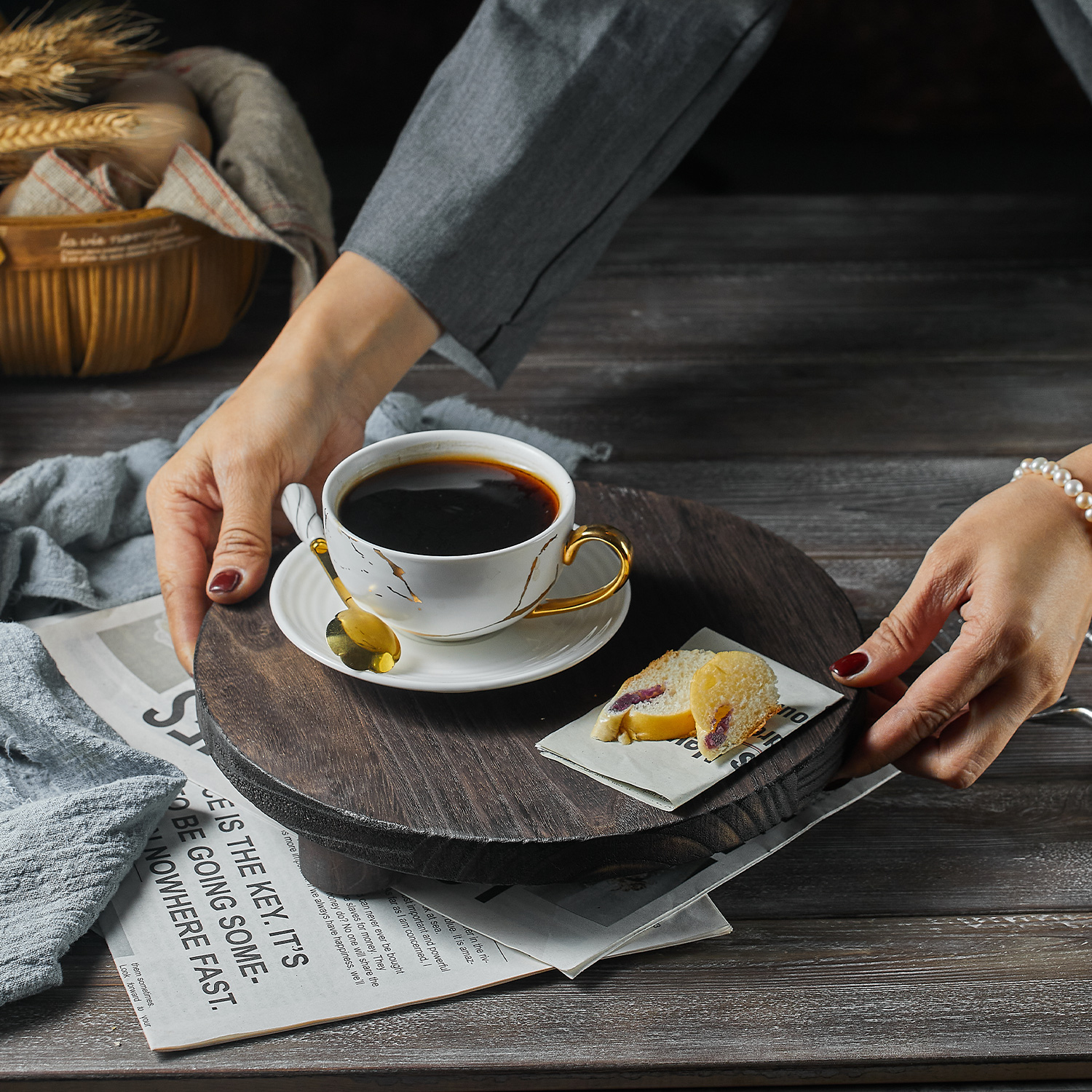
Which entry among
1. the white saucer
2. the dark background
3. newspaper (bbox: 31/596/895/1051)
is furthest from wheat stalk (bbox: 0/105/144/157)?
the dark background

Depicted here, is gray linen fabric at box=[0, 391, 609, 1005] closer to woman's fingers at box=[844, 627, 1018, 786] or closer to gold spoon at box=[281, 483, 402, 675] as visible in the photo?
gold spoon at box=[281, 483, 402, 675]

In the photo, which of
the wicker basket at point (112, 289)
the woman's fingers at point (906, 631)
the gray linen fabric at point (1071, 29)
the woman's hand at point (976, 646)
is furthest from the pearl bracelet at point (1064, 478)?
the wicker basket at point (112, 289)

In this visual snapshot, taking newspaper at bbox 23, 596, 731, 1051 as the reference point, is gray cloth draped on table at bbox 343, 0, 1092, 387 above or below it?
above

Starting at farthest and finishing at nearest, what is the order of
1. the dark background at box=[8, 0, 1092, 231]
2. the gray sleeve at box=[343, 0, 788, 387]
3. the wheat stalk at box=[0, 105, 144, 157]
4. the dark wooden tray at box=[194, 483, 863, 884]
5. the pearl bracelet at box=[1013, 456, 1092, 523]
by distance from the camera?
the dark background at box=[8, 0, 1092, 231] < the wheat stalk at box=[0, 105, 144, 157] < the gray sleeve at box=[343, 0, 788, 387] < the pearl bracelet at box=[1013, 456, 1092, 523] < the dark wooden tray at box=[194, 483, 863, 884]

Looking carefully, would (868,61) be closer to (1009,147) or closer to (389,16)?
(1009,147)

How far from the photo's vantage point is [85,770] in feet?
2.53

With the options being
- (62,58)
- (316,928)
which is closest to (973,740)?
(316,928)

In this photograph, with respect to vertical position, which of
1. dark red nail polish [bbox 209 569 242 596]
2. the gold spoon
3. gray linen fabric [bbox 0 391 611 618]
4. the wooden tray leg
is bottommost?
gray linen fabric [bbox 0 391 611 618]

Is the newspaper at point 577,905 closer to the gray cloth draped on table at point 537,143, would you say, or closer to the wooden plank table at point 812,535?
the wooden plank table at point 812,535

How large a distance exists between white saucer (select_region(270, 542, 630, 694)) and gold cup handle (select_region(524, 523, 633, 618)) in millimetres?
13

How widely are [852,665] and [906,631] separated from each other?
53mm

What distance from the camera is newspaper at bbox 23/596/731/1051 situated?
62cm

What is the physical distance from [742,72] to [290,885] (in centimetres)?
97

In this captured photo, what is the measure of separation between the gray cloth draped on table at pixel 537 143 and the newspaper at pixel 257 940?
57 centimetres
